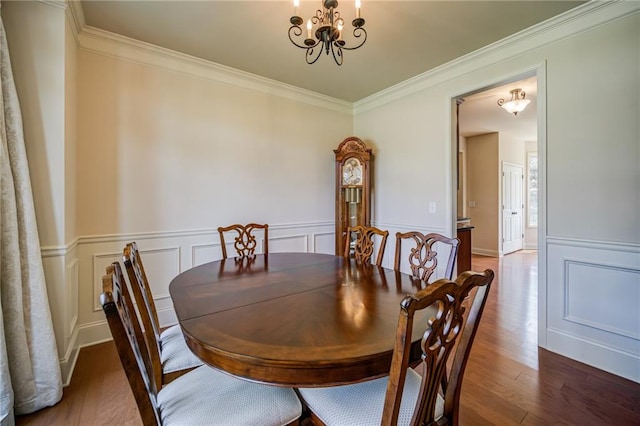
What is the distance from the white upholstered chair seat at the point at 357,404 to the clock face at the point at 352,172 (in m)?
2.78

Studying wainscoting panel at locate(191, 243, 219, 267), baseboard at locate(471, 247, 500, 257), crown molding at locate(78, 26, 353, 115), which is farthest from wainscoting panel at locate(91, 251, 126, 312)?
baseboard at locate(471, 247, 500, 257)

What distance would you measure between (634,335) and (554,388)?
678 millimetres

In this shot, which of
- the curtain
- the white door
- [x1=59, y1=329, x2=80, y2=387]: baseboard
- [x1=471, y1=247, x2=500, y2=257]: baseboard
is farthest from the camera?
the white door

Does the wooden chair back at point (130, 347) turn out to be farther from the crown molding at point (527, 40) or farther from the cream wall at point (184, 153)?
the crown molding at point (527, 40)

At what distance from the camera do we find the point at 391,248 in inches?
147

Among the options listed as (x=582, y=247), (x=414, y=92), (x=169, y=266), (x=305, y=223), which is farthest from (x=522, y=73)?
(x=169, y=266)

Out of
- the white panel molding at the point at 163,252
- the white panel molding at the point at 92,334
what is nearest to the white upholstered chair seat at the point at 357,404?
the white panel molding at the point at 163,252

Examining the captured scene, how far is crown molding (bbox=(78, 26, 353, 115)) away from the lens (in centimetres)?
240

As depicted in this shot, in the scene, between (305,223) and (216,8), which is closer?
(216,8)

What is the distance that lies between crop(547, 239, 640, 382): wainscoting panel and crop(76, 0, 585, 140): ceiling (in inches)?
71.2

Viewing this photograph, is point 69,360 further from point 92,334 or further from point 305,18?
point 305,18

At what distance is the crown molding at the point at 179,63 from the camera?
2.40 meters

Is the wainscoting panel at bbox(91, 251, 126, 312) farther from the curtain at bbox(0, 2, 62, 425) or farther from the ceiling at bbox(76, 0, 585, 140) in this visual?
the ceiling at bbox(76, 0, 585, 140)

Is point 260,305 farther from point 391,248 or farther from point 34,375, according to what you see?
point 391,248
